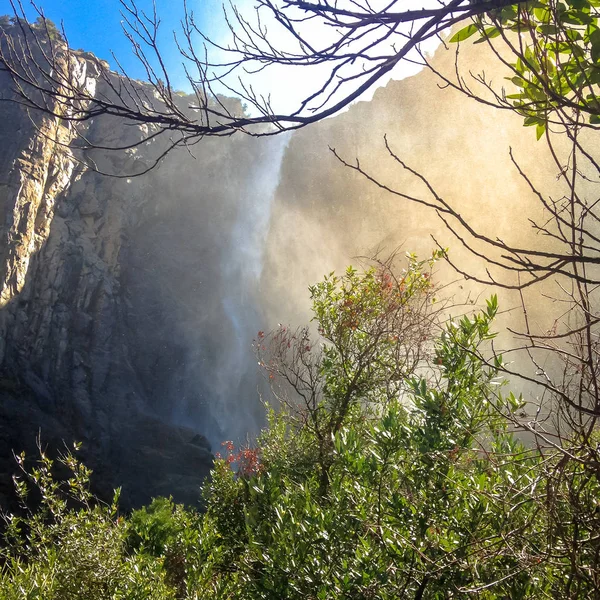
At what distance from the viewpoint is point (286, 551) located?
2.08 meters

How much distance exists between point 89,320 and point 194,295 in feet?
19.2

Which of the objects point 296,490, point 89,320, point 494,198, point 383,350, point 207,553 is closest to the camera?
point 207,553

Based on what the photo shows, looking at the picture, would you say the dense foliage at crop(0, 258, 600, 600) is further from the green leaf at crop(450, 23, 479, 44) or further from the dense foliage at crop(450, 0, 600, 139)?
the green leaf at crop(450, 23, 479, 44)

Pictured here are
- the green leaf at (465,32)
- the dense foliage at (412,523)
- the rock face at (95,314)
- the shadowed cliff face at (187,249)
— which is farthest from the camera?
the shadowed cliff face at (187,249)

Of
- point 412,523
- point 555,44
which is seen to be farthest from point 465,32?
point 412,523

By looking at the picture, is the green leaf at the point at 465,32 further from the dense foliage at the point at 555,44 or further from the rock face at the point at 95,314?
the rock face at the point at 95,314

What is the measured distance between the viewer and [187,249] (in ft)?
82.2

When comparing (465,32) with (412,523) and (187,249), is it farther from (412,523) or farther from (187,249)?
(187,249)

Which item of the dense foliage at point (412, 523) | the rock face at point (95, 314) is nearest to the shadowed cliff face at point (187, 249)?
the rock face at point (95, 314)

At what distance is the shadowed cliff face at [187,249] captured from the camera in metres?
17.3

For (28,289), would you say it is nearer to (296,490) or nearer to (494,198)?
(296,490)

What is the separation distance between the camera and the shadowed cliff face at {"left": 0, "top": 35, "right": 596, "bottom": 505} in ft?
56.7

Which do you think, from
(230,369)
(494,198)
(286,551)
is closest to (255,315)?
(230,369)

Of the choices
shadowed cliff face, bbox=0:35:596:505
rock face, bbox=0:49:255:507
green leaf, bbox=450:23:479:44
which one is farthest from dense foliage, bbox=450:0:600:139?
rock face, bbox=0:49:255:507
